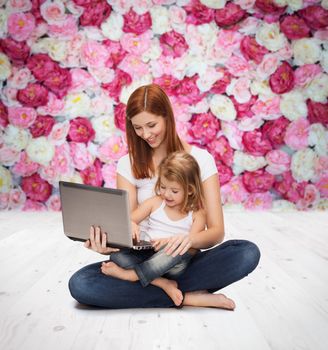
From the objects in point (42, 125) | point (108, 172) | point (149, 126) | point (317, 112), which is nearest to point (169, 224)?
point (149, 126)

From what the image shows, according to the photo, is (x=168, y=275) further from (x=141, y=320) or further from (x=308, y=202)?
(x=308, y=202)

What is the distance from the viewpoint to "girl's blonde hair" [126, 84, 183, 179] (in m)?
1.89

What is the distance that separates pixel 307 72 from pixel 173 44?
3.60 feet

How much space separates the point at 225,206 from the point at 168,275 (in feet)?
7.89

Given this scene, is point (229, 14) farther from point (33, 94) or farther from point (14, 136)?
point (14, 136)

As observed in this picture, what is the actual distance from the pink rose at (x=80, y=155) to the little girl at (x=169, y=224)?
7.65 feet

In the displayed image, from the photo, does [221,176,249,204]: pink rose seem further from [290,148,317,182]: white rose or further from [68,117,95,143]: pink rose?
[68,117,95,143]: pink rose

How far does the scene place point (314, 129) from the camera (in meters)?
4.21

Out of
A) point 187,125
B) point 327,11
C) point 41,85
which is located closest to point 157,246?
point 187,125

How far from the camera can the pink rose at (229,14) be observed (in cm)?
411

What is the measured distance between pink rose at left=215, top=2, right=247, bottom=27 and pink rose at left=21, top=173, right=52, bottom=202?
1912 mm

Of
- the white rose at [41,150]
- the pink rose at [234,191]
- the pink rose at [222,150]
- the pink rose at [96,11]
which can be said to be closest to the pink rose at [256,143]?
the pink rose at [222,150]

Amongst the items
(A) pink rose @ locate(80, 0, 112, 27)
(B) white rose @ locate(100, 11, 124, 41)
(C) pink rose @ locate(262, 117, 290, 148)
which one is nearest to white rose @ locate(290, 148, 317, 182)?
(C) pink rose @ locate(262, 117, 290, 148)

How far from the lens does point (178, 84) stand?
4.15m
